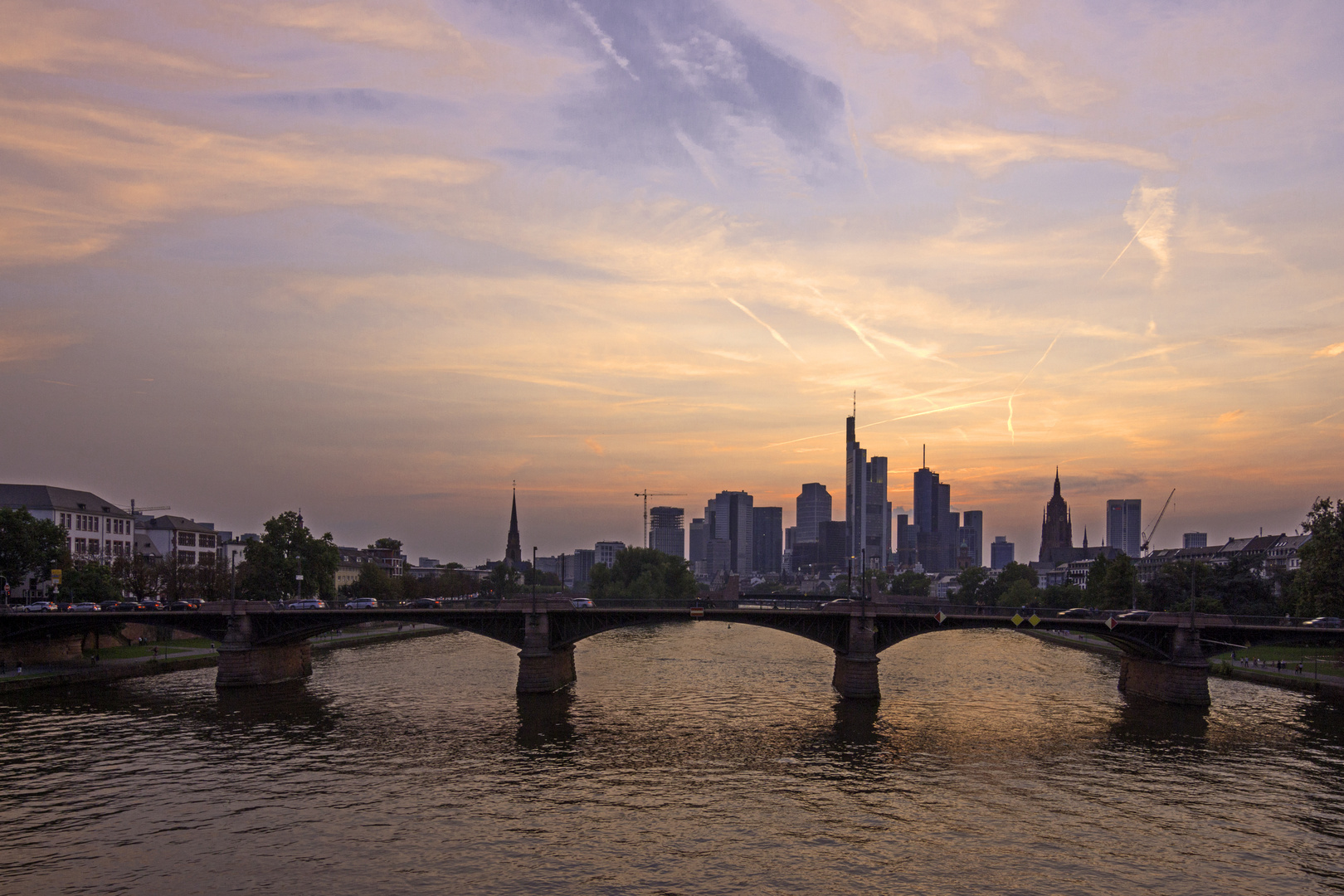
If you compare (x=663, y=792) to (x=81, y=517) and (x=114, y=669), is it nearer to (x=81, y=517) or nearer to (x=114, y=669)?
(x=114, y=669)

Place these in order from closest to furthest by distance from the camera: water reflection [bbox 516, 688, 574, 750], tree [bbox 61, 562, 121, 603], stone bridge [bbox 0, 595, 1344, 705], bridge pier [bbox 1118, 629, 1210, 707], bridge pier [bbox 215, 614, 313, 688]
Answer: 1. water reflection [bbox 516, 688, 574, 750]
2. bridge pier [bbox 1118, 629, 1210, 707]
3. stone bridge [bbox 0, 595, 1344, 705]
4. bridge pier [bbox 215, 614, 313, 688]
5. tree [bbox 61, 562, 121, 603]

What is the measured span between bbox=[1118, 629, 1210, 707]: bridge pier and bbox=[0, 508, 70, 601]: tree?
124 metres

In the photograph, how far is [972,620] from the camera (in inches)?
3152

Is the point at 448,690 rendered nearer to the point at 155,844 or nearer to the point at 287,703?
the point at 287,703

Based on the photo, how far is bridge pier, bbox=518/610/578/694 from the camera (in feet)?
266

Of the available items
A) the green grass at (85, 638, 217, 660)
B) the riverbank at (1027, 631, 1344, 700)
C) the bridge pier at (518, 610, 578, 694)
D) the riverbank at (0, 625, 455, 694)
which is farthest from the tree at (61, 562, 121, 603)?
the riverbank at (1027, 631, 1344, 700)

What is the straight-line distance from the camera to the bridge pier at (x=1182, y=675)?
3056 inches

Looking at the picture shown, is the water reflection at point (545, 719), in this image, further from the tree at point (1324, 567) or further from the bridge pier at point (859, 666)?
the tree at point (1324, 567)

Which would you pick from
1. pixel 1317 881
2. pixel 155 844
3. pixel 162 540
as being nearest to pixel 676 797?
pixel 155 844

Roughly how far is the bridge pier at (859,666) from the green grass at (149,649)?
77.0 metres

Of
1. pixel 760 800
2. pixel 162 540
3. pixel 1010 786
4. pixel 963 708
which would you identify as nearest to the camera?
pixel 760 800

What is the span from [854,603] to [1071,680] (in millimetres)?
30178

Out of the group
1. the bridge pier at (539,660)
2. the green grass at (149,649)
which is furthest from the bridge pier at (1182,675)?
the green grass at (149,649)

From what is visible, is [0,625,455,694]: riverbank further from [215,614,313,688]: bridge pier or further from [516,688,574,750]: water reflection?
[516,688,574,750]: water reflection
